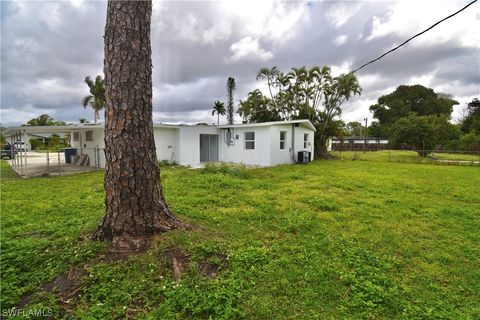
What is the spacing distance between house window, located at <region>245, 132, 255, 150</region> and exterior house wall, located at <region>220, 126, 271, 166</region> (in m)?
0.20

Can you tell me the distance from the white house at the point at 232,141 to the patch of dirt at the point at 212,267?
426 inches

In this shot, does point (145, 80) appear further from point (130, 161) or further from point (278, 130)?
point (278, 130)

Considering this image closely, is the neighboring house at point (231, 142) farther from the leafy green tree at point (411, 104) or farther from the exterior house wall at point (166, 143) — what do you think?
the leafy green tree at point (411, 104)

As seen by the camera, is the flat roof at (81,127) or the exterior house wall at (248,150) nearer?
the flat roof at (81,127)

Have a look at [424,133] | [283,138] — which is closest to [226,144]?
[283,138]

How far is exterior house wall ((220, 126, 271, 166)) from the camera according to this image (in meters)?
13.7

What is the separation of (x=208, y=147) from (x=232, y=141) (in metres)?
2.23

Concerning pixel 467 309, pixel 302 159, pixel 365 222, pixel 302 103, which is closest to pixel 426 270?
pixel 467 309

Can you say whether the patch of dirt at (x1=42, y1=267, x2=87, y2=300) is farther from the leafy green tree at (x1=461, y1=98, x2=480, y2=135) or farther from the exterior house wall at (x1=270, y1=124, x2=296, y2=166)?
the leafy green tree at (x1=461, y1=98, x2=480, y2=135)

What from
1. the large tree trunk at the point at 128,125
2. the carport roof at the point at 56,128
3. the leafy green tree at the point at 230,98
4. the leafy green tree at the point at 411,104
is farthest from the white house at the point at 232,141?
the leafy green tree at the point at 411,104

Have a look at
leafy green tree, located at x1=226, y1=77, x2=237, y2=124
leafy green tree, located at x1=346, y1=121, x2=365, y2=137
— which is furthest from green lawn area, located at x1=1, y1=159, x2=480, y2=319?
leafy green tree, located at x1=346, y1=121, x2=365, y2=137

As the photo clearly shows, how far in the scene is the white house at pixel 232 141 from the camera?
13.7 metres

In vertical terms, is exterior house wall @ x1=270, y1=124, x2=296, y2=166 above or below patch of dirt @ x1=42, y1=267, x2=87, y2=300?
above

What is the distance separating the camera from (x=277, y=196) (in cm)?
632
